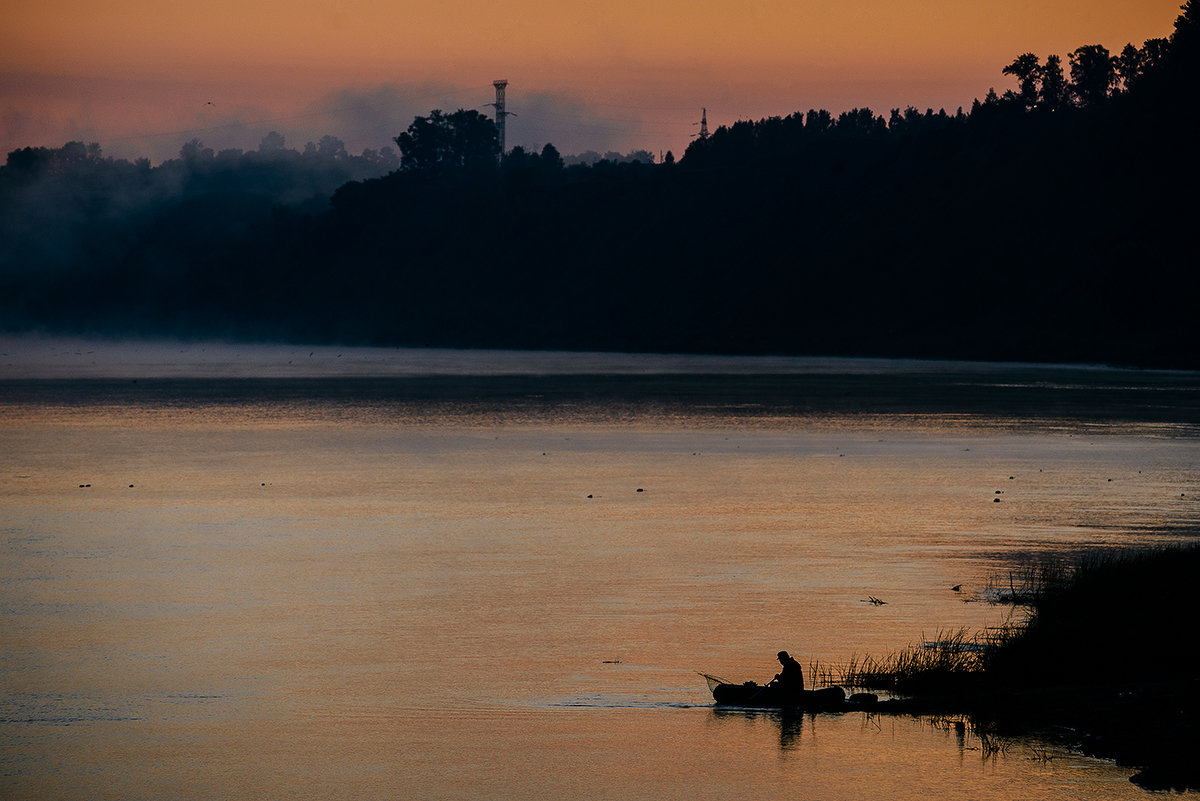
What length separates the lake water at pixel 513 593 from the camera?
13250mm

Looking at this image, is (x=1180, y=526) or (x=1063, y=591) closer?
(x=1063, y=591)

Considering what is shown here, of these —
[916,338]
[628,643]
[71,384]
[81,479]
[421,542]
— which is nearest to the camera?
[628,643]

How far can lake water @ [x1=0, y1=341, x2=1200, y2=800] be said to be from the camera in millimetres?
13250

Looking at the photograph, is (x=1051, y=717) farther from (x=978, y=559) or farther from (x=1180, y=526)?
(x=1180, y=526)

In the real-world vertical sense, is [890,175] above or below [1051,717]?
above

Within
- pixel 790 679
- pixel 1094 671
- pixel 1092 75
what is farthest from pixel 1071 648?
pixel 1092 75

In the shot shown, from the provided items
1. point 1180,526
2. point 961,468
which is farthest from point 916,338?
point 1180,526

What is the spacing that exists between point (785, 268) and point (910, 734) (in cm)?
17650

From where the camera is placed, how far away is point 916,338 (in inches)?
6339

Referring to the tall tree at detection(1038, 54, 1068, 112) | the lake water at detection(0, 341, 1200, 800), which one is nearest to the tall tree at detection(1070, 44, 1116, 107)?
the tall tree at detection(1038, 54, 1068, 112)

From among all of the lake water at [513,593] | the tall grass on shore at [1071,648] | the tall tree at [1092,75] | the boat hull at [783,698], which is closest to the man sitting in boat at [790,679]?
the boat hull at [783,698]

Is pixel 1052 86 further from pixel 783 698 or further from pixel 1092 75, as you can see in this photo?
pixel 783 698

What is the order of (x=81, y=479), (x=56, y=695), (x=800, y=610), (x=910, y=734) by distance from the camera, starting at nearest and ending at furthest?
(x=910, y=734) < (x=56, y=695) < (x=800, y=610) < (x=81, y=479)

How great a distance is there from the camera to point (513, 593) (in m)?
20.9
